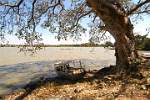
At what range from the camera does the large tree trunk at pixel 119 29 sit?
22828 mm

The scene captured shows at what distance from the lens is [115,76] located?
75.0 ft

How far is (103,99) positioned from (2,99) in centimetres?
857

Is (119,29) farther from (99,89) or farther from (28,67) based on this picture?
(28,67)

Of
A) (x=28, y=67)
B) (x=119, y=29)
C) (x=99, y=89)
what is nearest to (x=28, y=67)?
(x=28, y=67)

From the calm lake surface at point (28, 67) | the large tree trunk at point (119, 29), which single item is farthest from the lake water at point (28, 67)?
the large tree trunk at point (119, 29)

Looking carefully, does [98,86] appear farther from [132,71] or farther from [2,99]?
[2,99]

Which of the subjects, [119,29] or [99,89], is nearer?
[99,89]

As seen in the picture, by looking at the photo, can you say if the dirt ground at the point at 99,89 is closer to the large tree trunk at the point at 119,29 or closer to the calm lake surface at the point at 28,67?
the large tree trunk at the point at 119,29

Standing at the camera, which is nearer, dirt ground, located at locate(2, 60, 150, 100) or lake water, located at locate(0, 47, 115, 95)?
dirt ground, located at locate(2, 60, 150, 100)

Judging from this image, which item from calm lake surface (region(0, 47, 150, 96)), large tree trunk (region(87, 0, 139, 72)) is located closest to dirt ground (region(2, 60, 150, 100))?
large tree trunk (region(87, 0, 139, 72))

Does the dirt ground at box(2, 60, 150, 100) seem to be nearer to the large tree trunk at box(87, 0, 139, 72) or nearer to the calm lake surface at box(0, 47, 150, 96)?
the large tree trunk at box(87, 0, 139, 72)

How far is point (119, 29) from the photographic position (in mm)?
23703

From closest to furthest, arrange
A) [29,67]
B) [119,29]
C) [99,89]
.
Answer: [99,89], [119,29], [29,67]

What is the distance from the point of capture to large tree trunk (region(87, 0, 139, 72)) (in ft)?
74.9
